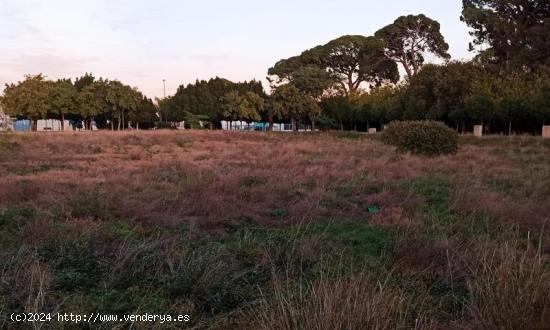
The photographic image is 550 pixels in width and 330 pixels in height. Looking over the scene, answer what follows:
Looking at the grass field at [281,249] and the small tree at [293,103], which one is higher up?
the small tree at [293,103]

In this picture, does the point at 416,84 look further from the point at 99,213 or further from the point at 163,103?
the point at 163,103

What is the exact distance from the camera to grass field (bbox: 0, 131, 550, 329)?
157 inches

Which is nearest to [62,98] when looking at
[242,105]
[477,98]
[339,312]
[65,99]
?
[65,99]

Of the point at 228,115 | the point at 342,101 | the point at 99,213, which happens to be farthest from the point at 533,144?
the point at 228,115

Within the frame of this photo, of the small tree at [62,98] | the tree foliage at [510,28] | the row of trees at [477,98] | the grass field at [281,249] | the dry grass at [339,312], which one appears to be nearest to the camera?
the dry grass at [339,312]

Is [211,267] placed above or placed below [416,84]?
below

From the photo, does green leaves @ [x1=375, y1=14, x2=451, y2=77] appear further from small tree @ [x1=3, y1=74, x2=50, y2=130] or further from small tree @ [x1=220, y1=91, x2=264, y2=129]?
small tree @ [x1=3, y1=74, x2=50, y2=130]

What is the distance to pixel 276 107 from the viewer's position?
59.7 m

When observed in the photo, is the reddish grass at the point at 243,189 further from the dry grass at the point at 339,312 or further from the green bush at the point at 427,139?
the dry grass at the point at 339,312

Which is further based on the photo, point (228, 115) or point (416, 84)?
point (228, 115)

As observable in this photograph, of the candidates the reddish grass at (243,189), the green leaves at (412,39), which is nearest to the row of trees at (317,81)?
the green leaves at (412,39)

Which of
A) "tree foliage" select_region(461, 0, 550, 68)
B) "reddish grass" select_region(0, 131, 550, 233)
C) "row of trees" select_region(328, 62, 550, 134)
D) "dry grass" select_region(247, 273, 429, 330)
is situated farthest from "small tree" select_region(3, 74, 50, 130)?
"dry grass" select_region(247, 273, 429, 330)

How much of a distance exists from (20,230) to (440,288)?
5.58 meters

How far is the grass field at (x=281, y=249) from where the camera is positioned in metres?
4.00
